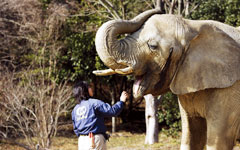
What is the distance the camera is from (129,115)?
16.0m

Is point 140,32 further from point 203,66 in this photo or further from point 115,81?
point 115,81

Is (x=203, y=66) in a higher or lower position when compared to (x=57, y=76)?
higher

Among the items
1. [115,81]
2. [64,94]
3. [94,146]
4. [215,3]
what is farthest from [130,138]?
[94,146]

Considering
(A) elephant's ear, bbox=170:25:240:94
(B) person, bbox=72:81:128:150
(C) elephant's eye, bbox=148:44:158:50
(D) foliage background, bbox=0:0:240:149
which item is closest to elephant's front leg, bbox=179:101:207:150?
(A) elephant's ear, bbox=170:25:240:94

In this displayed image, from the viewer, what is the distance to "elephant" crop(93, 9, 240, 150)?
3482 mm

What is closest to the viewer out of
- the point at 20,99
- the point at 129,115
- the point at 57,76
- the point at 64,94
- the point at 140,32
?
the point at 140,32

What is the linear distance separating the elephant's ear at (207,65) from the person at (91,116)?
2.48 feet

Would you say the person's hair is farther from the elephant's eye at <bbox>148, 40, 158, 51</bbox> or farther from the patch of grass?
the patch of grass

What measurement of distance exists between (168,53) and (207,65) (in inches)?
17.0

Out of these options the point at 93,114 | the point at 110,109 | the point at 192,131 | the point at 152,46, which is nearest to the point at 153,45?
the point at 152,46

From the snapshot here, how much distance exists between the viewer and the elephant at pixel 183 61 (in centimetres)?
348

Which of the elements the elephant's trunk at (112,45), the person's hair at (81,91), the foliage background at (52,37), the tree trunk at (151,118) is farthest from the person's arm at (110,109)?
the foliage background at (52,37)

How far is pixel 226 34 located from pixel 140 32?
3.00ft

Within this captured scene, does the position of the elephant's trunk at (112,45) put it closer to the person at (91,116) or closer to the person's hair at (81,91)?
the person at (91,116)
